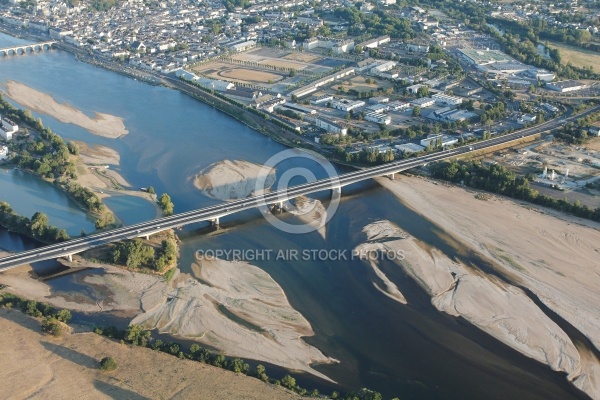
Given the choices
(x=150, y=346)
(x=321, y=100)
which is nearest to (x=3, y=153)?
(x=150, y=346)

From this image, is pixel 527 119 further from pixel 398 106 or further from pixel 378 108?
pixel 378 108

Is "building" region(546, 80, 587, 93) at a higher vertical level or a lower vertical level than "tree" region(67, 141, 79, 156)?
higher

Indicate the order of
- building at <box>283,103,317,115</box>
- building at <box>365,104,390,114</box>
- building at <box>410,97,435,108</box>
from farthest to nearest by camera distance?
building at <box>410,97,435,108</box> < building at <box>365,104,390,114</box> < building at <box>283,103,317,115</box>

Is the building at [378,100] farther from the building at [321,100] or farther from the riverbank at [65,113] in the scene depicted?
the riverbank at [65,113]

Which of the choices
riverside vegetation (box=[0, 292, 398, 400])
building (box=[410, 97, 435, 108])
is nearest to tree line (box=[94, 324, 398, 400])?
riverside vegetation (box=[0, 292, 398, 400])

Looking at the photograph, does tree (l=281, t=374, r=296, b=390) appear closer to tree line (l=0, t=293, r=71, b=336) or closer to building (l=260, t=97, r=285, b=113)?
tree line (l=0, t=293, r=71, b=336)

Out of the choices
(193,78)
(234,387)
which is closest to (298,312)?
(234,387)
